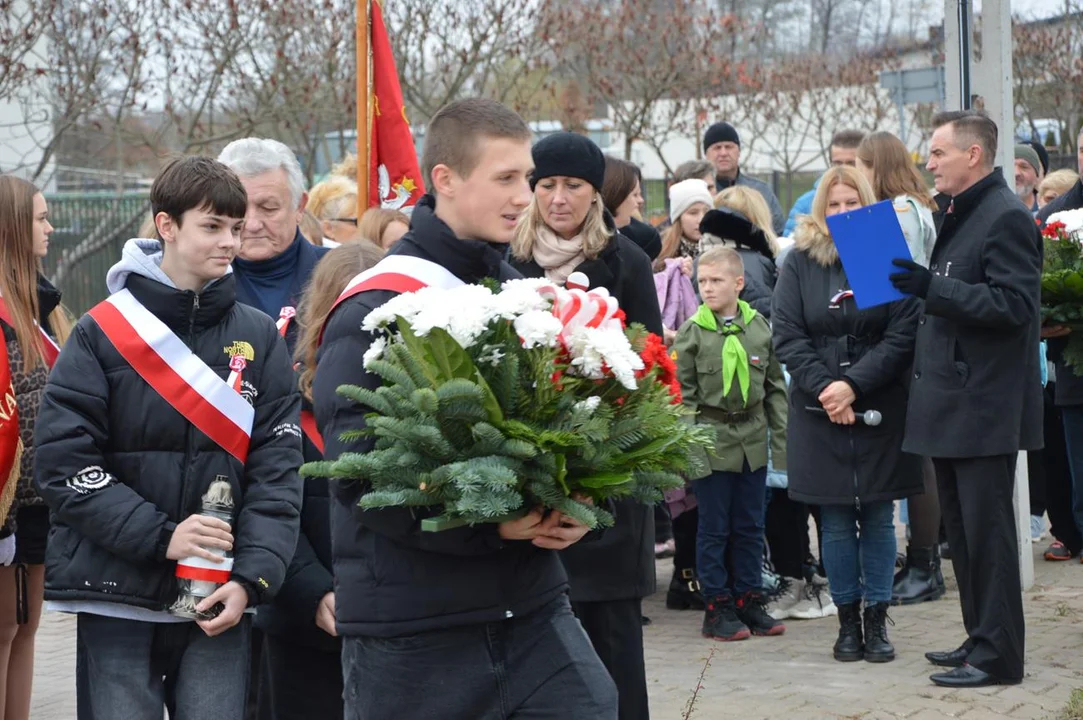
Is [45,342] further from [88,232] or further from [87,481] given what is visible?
[88,232]

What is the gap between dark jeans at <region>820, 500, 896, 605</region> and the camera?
7211 mm

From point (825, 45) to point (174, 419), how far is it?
43.9 meters

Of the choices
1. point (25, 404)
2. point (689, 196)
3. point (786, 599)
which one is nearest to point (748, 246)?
point (689, 196)

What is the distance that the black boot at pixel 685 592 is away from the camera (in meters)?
8.64

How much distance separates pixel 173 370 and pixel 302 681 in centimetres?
118

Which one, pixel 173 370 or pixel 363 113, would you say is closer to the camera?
pixel 173 370

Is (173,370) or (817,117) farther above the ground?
(817,117)

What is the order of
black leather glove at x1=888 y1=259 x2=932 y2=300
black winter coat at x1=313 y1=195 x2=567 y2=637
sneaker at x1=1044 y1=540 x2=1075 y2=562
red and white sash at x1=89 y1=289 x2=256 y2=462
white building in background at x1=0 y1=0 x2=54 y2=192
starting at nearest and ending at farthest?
black winter coat at x1=313 y1=195 x2=567 y2=637
red and white sash at x1=89 y1=289 x2=256 y2=462
black leather glove at x1=888 y1=259 x2=932 y2=300
sneaker at x1=1044 y1=540 x2=1075 y2=562
white building in background at x1=0 y1=0 x2=54 y2=192

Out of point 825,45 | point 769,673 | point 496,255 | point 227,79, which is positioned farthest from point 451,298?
point 825,45

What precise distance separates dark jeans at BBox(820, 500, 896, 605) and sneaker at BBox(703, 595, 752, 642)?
702mm

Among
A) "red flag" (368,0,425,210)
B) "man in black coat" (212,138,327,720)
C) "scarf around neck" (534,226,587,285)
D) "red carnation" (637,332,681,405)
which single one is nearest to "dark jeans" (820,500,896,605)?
"scarf around neck" (534,226,587,285)

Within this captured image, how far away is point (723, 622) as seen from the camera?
7801mm

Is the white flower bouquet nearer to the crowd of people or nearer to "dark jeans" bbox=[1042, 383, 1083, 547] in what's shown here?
the crowd of people

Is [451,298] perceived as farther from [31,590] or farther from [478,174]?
[31,590]
